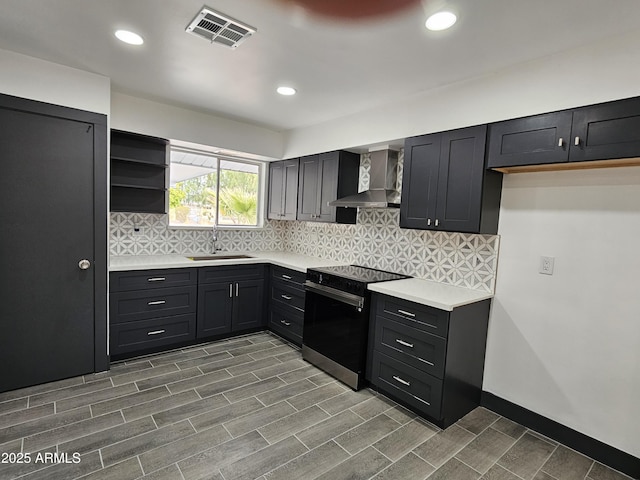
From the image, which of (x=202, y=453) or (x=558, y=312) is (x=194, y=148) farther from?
(x=558, y=312)

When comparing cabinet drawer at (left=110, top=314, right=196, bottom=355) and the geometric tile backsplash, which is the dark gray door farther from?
the geometric tile backsplash

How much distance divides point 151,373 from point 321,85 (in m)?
2.95

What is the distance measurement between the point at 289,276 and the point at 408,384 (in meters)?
1.75

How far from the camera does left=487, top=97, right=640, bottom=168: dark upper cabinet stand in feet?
6.10

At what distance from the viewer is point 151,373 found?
304 cm

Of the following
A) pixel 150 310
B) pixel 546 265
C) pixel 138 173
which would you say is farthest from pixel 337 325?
pixel 138 173

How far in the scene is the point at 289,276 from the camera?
12.5ft

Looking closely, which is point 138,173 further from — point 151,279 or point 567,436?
point 567,436

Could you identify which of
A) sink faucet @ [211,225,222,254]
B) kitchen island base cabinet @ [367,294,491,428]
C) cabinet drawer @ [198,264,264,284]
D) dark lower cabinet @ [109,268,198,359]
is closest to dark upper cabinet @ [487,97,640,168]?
kitchen island base cabinet @ [367,294,491,428]

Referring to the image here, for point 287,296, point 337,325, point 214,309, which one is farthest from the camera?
point 287,296

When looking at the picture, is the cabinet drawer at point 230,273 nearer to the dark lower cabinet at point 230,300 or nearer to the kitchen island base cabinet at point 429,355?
the dark lower cabinet at point 230,300

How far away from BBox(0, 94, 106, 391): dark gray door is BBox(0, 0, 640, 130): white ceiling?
595mm

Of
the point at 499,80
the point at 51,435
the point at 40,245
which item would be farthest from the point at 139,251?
the point at 499,80

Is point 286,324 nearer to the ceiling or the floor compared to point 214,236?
nearer to the floor
